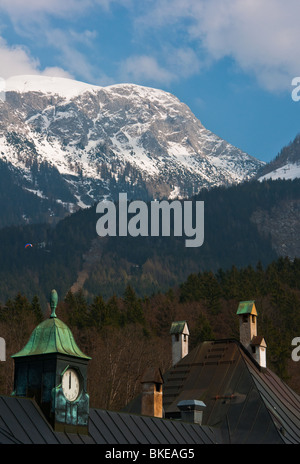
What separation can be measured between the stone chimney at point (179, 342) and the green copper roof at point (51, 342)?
26.4 m

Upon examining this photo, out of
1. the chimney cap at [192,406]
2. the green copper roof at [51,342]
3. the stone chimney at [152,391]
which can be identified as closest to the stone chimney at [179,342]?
the chimney cap at [192,406]

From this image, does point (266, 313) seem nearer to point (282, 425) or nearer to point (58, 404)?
point (282, 425)

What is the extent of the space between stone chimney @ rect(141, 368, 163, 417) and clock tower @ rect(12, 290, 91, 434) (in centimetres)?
1027

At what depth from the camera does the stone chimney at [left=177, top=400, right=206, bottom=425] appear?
156 ft

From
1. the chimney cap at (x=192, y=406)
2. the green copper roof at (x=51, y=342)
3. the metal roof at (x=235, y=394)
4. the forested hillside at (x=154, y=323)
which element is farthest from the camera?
the forested hillside at (x=154, y=323)

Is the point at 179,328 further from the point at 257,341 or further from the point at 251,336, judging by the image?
the point at 257,341

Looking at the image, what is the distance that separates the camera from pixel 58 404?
33.0 metres

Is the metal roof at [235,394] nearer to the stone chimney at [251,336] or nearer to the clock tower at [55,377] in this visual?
the stone chimney at [251,336]

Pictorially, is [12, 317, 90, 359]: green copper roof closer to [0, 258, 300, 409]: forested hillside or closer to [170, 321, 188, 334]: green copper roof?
[170, 321, 188, 334]: green copper roof

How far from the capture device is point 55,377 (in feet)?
109

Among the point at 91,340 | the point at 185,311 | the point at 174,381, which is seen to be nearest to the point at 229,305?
the point at 185,311

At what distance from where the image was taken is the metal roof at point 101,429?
31516 millimetres

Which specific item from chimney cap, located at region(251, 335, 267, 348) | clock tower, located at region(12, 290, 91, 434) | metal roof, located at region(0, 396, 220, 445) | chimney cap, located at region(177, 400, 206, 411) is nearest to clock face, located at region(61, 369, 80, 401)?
clock tower, located at region(12, 290, 91, 434)
